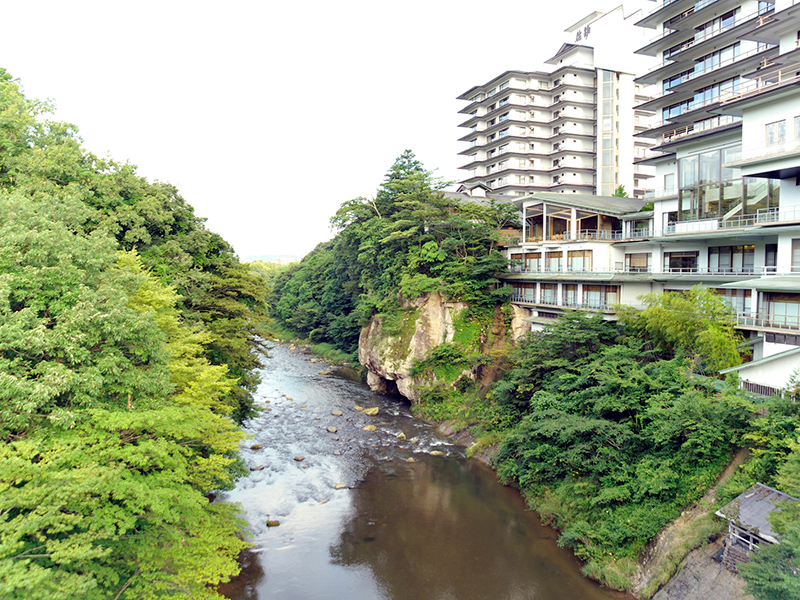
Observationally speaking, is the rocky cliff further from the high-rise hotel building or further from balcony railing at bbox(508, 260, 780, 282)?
the high-rise hotel building

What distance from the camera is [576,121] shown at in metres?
47.0

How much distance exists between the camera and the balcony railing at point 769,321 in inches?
612

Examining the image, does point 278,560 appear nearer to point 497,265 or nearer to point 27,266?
point 27,266

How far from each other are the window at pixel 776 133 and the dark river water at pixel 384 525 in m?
16.8

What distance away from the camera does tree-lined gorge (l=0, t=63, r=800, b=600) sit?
8.70m

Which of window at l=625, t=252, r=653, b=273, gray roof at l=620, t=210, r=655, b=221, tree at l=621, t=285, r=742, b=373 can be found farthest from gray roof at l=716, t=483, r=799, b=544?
gray roof at l=620, t=210, r=655, b=221

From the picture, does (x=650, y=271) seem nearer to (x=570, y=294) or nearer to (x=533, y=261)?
(x=570, y=294)

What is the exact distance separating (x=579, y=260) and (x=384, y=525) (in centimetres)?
1863

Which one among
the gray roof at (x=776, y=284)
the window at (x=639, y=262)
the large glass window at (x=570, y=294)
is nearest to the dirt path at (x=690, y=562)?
the gray roof at (x=776, y=284)

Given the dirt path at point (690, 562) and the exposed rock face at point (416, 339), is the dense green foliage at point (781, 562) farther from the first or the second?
the exposed rock face at point (416, 339)

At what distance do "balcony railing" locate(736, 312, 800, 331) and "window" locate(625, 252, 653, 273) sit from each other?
9.03 meters

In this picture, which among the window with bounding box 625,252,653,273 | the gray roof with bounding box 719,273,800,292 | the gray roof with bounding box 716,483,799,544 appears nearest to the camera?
the gray roof with bounding box 716,483,799,544

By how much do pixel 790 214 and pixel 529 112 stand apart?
34.2 meters

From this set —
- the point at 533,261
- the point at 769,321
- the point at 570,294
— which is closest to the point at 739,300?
the point at 769,321
